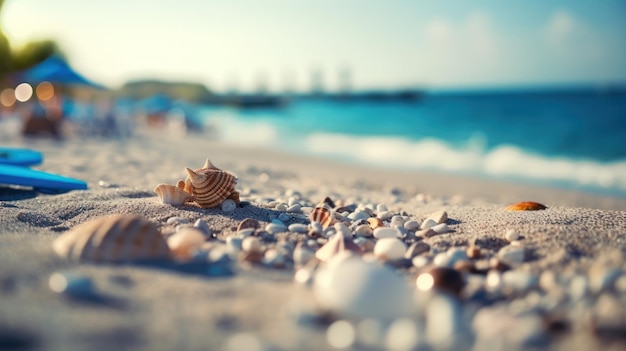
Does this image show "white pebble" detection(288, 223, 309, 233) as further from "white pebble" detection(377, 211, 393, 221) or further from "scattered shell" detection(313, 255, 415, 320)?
"scattered shell" detection(313, 255, 415, 320)

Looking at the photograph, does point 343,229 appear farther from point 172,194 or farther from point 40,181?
point 40,181

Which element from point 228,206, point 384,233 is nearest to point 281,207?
point 228,206

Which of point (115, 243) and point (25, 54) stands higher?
point (25, 54)

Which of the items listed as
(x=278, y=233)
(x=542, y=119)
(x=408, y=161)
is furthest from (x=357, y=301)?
(x=542, y=119)

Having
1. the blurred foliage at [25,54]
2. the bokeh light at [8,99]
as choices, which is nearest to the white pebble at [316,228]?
the bokeh light at [8,99]

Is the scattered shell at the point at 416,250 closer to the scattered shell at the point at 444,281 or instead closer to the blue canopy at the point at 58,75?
the scattered shell at the point at 444,281

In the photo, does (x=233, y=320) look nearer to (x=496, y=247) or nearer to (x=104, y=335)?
(x=104, y=335)

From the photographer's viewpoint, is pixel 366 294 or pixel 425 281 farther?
pixel 425 281
